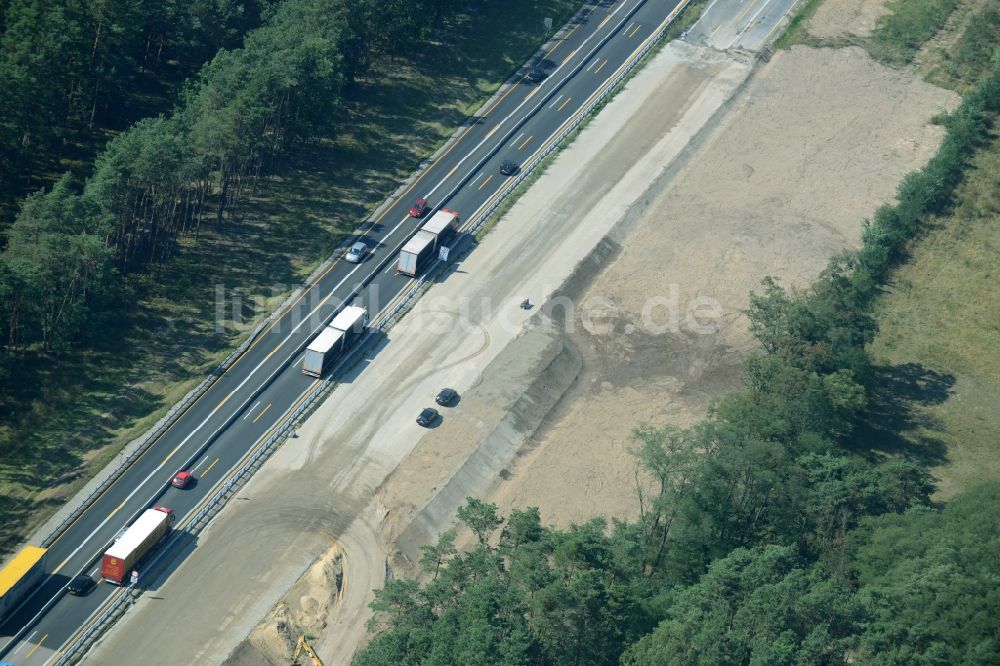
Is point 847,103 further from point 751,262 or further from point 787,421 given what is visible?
point 787,421

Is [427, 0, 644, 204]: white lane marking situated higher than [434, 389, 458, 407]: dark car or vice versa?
[427, 0, 644, 204]: white lane marking

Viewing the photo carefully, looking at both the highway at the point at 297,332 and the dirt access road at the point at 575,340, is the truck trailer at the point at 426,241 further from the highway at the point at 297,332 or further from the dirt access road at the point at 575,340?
the dirt access road at the point at 575,340

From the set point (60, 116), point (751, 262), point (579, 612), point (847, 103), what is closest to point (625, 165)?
point (751, 262)

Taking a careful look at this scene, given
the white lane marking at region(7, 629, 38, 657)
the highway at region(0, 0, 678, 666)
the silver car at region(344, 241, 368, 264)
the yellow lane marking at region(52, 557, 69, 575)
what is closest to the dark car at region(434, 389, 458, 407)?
the highway at region(0, 0, 678, 666)

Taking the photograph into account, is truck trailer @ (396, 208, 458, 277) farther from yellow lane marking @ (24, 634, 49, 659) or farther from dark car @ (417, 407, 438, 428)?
yellow lane marking @ (24, 634, 49, 659)

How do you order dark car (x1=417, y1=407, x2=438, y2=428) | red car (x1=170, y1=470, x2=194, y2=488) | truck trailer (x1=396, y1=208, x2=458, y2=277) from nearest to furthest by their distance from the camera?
red car (x1=170, y1=470, x2=194, y2=488)
dark car (x1=417, y1=407, x2=438, y2=428)
truck trailer (x1=396, y1=208, x2=458, y2=277)

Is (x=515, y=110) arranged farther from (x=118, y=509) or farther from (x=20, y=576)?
(x=20, y=576)
